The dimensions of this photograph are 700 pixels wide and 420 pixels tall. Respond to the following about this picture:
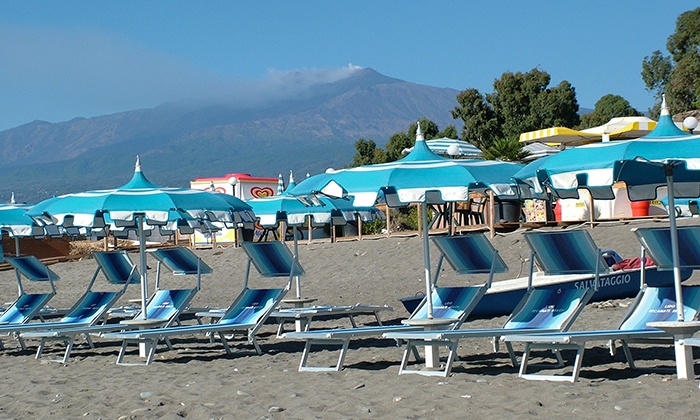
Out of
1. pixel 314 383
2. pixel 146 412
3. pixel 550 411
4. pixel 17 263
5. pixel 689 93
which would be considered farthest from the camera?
pixel 689 93

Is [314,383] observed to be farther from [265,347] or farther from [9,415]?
[265,347]

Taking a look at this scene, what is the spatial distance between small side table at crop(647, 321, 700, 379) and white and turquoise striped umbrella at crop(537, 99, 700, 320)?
0.58ft

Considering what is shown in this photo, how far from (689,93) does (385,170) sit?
3495cm

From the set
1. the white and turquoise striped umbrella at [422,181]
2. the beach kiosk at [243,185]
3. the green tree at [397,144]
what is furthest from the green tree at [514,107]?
the white and turquoise striped umbrella at [422,181]

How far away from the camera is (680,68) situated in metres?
40.6

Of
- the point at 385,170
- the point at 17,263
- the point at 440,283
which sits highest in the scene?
the point at 385,170

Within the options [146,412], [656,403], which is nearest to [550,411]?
[656,403]

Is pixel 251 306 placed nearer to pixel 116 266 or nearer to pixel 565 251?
pixel 116 266

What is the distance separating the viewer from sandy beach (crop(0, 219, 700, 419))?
19.9ft

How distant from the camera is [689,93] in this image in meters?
40.2

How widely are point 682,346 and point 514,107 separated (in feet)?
134

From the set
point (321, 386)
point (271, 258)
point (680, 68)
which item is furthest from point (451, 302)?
point (680, 68)

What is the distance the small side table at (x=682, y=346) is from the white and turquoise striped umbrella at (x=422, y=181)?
204cm

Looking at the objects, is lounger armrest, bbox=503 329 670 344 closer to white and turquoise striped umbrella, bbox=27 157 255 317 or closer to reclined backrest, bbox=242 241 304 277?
reclined backrest, bbox=242 241 304 277
